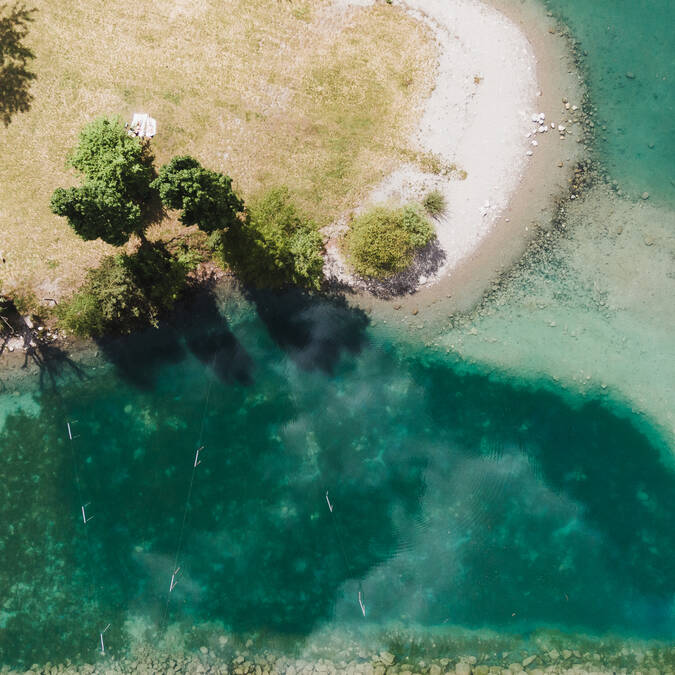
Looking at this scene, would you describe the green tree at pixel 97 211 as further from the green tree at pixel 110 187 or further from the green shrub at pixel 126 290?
the green shrub at pixel 126 290

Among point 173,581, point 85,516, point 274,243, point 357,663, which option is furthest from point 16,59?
point 357,663

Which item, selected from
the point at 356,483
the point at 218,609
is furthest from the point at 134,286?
the point at 218,609

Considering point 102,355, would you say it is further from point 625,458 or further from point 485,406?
point 625,458

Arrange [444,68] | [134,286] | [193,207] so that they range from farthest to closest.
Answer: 1. [444,68]
2. [134,286]
3. [193,207]

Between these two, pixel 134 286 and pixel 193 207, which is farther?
pixel 134 286

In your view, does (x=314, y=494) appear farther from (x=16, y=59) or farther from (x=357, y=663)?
(x=16, y=59)

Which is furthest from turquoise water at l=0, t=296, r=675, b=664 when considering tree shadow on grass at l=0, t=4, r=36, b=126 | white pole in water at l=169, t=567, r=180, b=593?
tree shadow on grass at l=0, t=4, r=36, b=126

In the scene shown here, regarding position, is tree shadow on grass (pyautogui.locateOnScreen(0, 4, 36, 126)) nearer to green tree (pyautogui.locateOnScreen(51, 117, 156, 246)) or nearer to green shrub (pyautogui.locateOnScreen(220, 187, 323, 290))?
green tree (pyautogui.locateOnScreen(51, 117, 156, 246))
